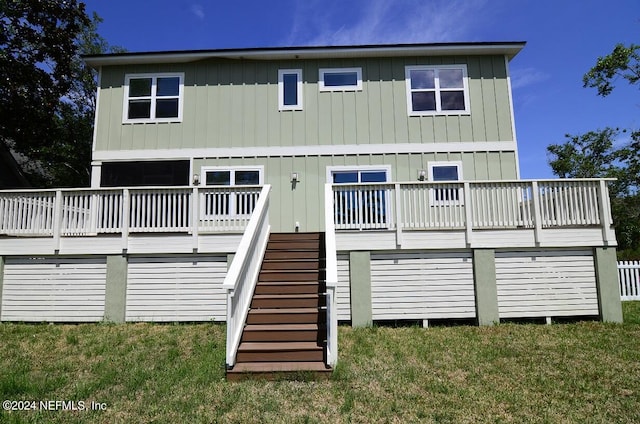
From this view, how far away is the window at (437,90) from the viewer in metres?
10.9

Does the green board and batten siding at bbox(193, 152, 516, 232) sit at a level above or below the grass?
above

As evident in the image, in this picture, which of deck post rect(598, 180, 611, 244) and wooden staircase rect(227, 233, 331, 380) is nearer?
wooden staircase rect(227, 233, 331, 380)

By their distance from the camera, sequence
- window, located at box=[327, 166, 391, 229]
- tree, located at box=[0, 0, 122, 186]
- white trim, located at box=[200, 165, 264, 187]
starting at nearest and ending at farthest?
1. window, located at box=[327, 166, 391, 229]
2. white trim, located at box=[200, 165, 264, 187]
3. tree, located at box=[0, 0, 122, 186]

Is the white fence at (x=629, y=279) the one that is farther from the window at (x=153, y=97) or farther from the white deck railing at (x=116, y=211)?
→ the window at (x=153, y=97)

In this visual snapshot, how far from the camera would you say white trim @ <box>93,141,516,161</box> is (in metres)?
10.6

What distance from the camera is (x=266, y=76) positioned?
1127cm

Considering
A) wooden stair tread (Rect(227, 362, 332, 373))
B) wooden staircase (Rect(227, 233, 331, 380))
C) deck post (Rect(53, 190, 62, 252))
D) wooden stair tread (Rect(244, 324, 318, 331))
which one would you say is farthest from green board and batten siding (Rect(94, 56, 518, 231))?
wooden stair tread (Rect(227, 362, 332, 373))

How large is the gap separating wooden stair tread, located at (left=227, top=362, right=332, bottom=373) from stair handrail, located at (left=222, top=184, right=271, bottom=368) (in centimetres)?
15

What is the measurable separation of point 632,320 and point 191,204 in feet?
30.1

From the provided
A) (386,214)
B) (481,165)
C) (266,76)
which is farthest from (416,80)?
(386,214)

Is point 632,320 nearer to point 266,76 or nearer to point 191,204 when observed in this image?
point 191,204

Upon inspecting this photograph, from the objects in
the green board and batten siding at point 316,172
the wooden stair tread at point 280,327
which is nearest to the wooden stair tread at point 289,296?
the wooden stair tread at point 280,327

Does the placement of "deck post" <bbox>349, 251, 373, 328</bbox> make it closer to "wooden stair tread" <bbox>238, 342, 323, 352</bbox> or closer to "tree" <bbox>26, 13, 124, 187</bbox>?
"wooden stair tread" <bbox>238, 342, 323, 352</bbox>

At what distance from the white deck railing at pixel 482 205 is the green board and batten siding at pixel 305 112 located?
9.24 ft
